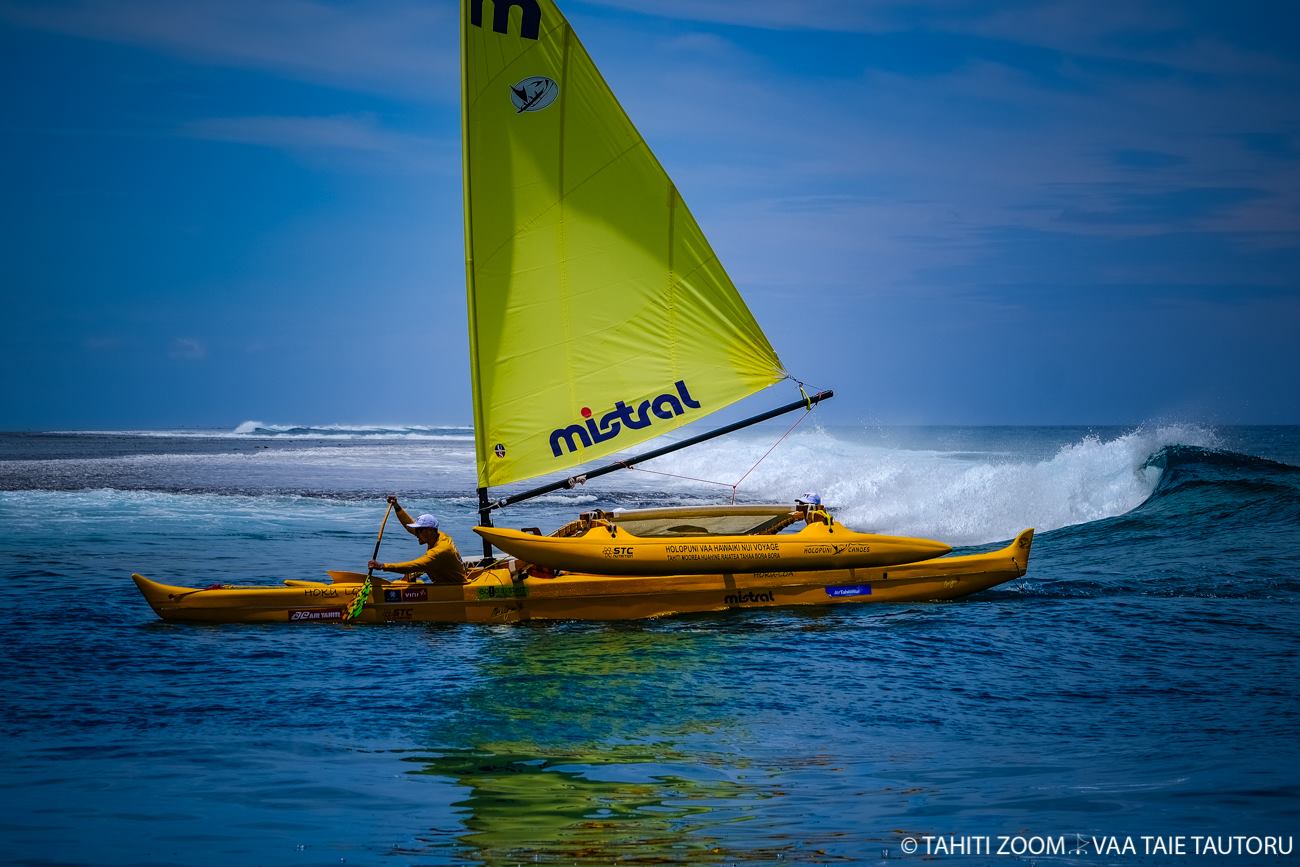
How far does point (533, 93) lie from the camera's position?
14.8 metres

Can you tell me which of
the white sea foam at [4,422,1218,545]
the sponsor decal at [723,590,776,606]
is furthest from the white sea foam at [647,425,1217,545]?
the sponsor decal at [723,590,776,606]

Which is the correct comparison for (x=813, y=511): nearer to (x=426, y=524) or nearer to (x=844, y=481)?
(x=426, y=524)

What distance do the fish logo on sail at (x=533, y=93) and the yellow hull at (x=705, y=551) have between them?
18.3 feet

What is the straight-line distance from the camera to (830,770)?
881cm

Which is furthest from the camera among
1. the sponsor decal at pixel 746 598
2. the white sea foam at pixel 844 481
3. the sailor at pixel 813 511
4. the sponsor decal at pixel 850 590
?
the white sea foam at pixel 844 481

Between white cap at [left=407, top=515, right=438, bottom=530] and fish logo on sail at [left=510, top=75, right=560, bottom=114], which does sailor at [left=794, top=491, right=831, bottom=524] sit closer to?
white cap at [left=407, top=515, right=438, bottom=530]

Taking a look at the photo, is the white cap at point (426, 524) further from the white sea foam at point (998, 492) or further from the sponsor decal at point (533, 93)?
the white sea foam at point (998, 492)

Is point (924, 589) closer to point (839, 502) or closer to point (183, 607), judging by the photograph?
point (183, 607)

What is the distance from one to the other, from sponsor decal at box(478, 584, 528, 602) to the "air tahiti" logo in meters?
1.86

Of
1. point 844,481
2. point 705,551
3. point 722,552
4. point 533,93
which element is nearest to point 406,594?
point 705,551

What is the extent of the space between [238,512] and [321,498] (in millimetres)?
4845

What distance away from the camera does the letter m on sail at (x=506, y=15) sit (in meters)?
14.6

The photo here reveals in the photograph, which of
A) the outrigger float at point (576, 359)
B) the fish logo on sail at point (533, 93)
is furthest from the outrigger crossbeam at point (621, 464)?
the fish logo on sail at point (533, 93)

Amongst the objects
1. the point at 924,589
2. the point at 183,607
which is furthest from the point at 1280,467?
the point at 183,607
